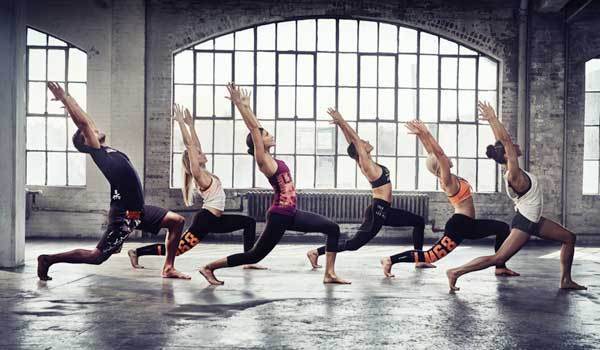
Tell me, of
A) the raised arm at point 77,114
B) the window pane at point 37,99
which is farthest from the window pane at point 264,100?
the raised arm at point 77,114

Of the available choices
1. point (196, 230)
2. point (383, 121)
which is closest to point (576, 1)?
point (383, 121)

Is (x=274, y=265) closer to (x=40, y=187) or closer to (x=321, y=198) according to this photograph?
(x=321, y=198)

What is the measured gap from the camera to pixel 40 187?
13875 mm

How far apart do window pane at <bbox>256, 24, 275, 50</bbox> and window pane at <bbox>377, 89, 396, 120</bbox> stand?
2.20 meters

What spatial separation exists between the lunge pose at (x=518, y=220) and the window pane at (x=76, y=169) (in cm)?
888

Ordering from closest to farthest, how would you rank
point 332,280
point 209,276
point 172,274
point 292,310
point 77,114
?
point 292,310
point 77,114
point 209,276
point 332,280
point 172,274

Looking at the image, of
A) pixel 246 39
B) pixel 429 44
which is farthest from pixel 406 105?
pixel 246 39

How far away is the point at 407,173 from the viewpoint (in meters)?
14.3

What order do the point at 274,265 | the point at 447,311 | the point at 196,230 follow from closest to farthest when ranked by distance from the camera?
the point at 447,311, the point at 196,230, the point at 274,265

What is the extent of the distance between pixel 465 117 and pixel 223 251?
559 cm

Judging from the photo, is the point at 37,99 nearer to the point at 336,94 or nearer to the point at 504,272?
the point at 336,94

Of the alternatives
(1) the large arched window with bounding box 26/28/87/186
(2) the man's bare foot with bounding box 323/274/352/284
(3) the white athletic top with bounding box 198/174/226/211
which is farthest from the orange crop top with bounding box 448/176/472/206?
(1) the large arched window with bounding box 26/28/87/186

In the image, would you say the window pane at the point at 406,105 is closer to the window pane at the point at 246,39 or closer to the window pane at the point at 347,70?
the window pane at the point at 347,70

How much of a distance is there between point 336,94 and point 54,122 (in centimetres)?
514
